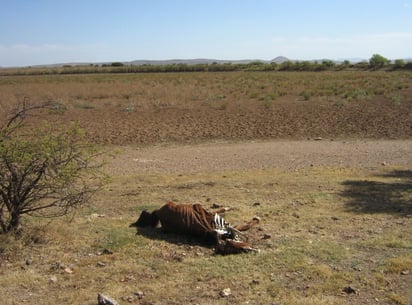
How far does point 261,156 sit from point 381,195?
516 cm

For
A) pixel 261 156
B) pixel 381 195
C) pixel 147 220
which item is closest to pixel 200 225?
pixel 147 220

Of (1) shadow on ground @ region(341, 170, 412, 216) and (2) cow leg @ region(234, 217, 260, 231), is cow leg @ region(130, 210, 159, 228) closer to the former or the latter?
(2) cow leg @ region(234, 217, 260, 231)

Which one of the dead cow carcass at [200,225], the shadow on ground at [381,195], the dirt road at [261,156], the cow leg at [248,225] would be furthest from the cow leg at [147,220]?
the dirt road at [261,156]

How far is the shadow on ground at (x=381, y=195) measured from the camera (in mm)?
7789

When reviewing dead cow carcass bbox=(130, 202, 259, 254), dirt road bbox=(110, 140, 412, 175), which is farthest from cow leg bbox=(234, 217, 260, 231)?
dirt road bbox=(110, 140, 412, 175)

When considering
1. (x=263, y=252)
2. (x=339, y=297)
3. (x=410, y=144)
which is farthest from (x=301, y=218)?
(x=410, y=144)

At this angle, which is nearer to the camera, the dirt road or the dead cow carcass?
the dead cow carcass

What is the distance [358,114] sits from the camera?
66.6 feet

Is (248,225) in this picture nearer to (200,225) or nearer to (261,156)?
(200,225)

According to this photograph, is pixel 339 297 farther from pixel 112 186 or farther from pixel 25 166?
pixel 112 186

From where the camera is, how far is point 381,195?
8.63m

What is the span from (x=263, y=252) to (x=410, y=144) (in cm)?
1147

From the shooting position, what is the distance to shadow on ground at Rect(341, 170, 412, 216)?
25.6 ft

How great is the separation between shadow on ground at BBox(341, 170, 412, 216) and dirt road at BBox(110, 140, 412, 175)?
209 centimetres
